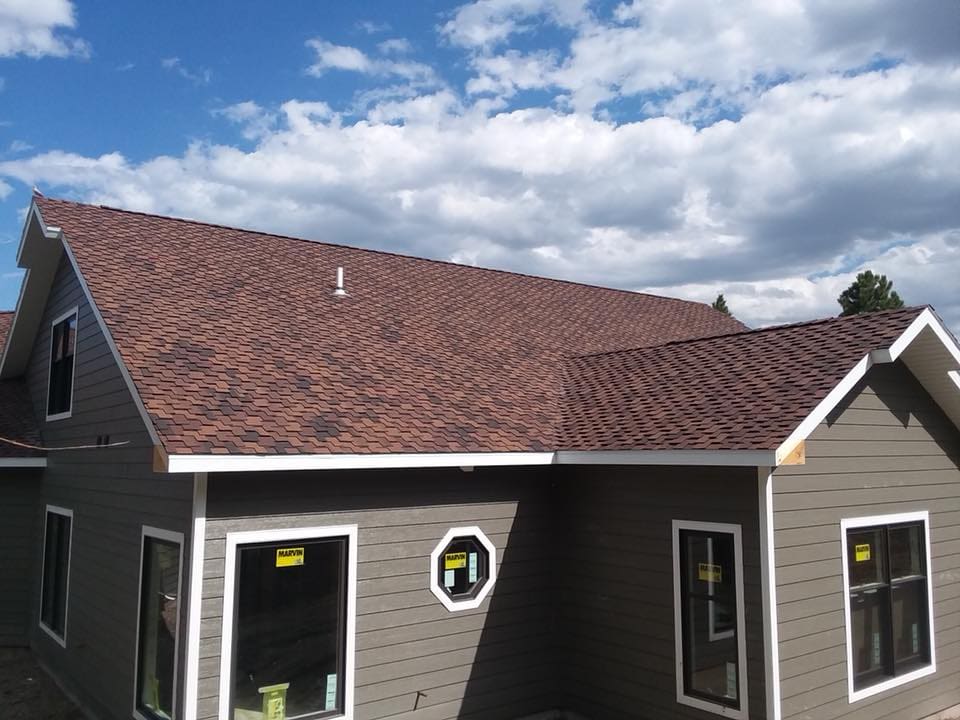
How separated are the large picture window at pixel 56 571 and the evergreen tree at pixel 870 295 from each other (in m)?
36.0

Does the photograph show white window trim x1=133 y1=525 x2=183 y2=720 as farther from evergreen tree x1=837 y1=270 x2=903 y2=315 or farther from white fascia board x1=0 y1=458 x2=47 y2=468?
evergreen tree x1=837 y1=270 x2=903 y2=315

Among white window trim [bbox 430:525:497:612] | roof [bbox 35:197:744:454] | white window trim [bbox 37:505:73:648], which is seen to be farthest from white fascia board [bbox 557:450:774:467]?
white window trim [bbox 37:505:73:648]

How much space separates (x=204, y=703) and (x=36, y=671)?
5.28 metres

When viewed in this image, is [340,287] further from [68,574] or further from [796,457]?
[796,457]

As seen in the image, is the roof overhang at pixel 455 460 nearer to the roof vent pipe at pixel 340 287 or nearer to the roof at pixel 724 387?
the roof at pixel 724 387

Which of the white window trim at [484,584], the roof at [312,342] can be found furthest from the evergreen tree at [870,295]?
the white window trim at [484,584]

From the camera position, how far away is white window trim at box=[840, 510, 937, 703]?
22.9 feet

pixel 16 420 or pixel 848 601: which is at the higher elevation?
pixel 16 420

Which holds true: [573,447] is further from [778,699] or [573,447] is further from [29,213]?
[29,213]

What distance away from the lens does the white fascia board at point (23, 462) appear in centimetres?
1025

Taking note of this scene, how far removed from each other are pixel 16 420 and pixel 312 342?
5.81 m

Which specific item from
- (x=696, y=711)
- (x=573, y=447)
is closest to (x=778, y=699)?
(x=696, y=711)

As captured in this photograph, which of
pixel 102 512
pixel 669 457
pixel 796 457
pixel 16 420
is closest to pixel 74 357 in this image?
pixel 102 512

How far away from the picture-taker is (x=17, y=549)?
35.6ft
